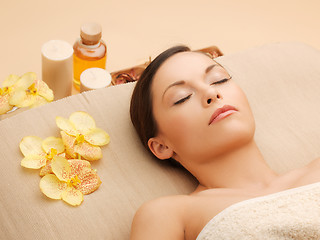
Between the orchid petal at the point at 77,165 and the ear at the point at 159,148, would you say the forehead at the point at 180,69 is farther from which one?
the orchid petal at the point at 77,165

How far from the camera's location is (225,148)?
141 cm

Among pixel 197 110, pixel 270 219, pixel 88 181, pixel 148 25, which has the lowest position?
pixel 148 25

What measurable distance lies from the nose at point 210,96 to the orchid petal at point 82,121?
390 mm

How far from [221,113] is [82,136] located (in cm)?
44

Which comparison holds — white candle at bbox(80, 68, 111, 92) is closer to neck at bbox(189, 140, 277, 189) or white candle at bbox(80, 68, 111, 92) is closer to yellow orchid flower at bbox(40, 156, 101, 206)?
yellow orchid flower at bbox(40, 156, 101, 206)

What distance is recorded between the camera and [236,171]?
1445mm

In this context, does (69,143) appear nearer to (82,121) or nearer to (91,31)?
(82,121)

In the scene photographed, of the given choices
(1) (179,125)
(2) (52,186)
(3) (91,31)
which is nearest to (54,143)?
(2) (52,186)

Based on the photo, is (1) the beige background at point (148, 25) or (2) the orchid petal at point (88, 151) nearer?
(2) the orchid petal at point (88, 151)

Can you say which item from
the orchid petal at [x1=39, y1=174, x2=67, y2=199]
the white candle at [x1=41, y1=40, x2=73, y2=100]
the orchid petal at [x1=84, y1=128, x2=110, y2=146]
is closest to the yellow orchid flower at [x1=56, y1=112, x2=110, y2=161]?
the orchid petal at [x1=84, y1=128, x2=110, y2=146]

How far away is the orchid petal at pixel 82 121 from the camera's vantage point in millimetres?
1561

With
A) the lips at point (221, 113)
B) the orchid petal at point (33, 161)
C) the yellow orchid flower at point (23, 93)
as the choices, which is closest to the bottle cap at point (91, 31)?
the yellow orchid flower at point (23, 93)

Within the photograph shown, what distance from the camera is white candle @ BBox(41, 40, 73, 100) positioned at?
1.92 meters

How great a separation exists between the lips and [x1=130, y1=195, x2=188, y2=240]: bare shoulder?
255mm
